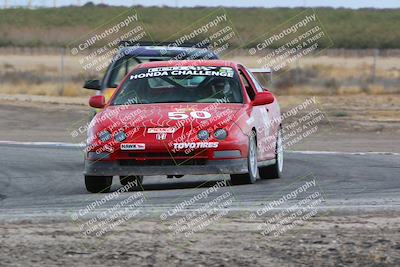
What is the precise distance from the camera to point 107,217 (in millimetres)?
9531

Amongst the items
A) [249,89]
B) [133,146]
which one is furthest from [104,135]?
[249,89]

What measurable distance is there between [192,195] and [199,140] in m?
0.82

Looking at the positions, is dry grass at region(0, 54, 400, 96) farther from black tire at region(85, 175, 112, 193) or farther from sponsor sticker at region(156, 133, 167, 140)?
sponsor sticker at region(156, 133, 167, 140)

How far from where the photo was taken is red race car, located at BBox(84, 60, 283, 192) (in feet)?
39.7

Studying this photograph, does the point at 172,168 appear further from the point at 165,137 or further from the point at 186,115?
the point at 186,115

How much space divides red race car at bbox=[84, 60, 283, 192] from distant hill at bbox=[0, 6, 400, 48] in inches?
→ 2249

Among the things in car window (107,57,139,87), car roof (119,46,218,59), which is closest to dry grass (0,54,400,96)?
car window (107,57,139,87)

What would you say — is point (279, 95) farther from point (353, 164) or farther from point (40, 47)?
point (40, 47)

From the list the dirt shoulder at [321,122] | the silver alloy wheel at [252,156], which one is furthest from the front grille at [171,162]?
the dirt shoulder at [321,122]

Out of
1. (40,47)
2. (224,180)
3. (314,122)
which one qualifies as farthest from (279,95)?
(40,47)

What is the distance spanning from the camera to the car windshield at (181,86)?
13117mm

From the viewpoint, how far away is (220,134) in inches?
480

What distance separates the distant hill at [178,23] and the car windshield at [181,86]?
187 ft

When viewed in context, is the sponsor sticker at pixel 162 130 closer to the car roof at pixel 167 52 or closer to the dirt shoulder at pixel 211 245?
the dirt shoulder at pixel 211 245
